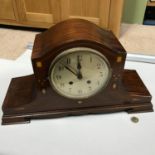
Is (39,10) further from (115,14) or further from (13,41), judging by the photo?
(115,14)

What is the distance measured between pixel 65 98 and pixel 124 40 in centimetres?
100

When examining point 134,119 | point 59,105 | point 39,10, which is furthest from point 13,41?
point 134,119

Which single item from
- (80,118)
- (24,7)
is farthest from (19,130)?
(24,7)

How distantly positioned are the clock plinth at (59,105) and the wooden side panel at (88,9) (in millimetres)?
851

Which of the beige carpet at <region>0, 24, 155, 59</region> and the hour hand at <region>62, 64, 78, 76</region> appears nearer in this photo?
the hour hand at <region>62, 64, 78, 76</region>

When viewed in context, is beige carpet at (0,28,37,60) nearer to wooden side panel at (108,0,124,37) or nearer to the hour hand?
wooden side panel at (108,0,124,37)

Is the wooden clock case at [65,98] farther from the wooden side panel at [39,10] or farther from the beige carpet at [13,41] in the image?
the wooden side panel at [39,10]

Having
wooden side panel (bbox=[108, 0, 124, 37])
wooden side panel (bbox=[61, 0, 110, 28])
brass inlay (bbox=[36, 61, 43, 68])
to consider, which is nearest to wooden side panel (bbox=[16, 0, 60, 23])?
wooden side panel (bbox=[61, 0, 110, 28])

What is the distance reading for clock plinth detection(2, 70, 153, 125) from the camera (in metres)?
0.56

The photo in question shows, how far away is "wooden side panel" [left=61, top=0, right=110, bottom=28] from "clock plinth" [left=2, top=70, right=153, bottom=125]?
85 cm

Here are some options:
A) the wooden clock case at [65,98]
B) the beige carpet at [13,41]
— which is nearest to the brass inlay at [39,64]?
the wooden clock case at [65,98]

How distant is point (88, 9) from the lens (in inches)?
52.6

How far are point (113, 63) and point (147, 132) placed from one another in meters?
0.21

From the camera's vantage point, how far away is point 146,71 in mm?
759
